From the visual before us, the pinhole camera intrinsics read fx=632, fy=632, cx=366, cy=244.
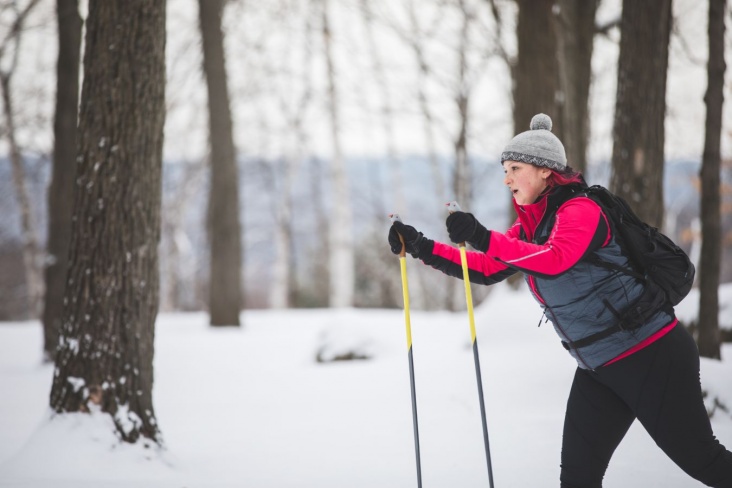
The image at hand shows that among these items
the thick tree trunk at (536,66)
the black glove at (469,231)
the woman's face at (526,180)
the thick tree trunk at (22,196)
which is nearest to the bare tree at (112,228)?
the black glove at (469,231)

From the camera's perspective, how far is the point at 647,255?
Result: 2.46m

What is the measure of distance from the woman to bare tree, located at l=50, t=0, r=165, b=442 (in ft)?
7.62

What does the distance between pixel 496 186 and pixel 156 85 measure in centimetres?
2635

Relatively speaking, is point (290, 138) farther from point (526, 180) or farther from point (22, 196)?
point (526, 180)

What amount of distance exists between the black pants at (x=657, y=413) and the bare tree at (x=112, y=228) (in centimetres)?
275

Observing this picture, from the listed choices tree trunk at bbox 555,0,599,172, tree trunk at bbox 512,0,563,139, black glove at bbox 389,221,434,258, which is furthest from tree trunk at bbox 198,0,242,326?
black glove at bbox 389,221,434,258

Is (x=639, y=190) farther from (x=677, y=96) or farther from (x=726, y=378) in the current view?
(x=677, y=96)

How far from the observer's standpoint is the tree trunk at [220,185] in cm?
1096

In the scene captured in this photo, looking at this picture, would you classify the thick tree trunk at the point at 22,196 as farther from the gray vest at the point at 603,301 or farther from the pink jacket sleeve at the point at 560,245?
the gray vest at the point at 603,301

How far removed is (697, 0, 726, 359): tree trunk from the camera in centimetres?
570

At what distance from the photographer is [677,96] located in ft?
57.0

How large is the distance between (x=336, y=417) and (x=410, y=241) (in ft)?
9.67

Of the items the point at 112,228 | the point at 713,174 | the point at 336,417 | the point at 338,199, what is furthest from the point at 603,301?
the point at 338,199

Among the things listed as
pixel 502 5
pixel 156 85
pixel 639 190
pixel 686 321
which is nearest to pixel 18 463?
pixel 156 85
